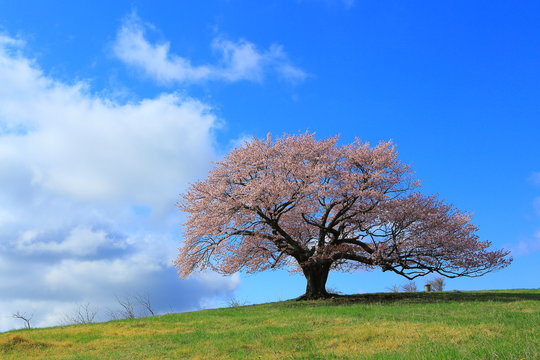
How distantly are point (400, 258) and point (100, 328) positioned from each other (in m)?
18.1

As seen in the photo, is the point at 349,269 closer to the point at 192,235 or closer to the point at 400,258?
the point at 400,258

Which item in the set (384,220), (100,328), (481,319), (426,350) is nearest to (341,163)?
(384,220)

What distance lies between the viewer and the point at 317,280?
Result: 3241cm

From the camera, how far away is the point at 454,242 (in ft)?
100

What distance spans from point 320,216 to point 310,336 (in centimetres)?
1575

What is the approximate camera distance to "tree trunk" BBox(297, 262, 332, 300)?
106 ft

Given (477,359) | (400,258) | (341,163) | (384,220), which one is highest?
(341,163)

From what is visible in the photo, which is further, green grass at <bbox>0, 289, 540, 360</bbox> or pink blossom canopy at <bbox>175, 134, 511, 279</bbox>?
pink blossom canopy at <bbox>175, 134, 511, 279</bbox>

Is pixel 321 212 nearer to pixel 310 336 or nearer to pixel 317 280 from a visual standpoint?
pixel 317 280

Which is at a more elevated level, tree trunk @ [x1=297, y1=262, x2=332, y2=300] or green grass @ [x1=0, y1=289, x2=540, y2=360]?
A: tree trunk @ [x1=297, y1=262, x2=332, y2=300]

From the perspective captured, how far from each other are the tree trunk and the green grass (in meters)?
5.62

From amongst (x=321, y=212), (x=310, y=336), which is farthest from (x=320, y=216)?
(x=310, y=336)

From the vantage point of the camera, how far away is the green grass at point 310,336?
1314 centimetres

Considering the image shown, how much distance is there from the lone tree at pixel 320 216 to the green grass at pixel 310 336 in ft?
18.8
